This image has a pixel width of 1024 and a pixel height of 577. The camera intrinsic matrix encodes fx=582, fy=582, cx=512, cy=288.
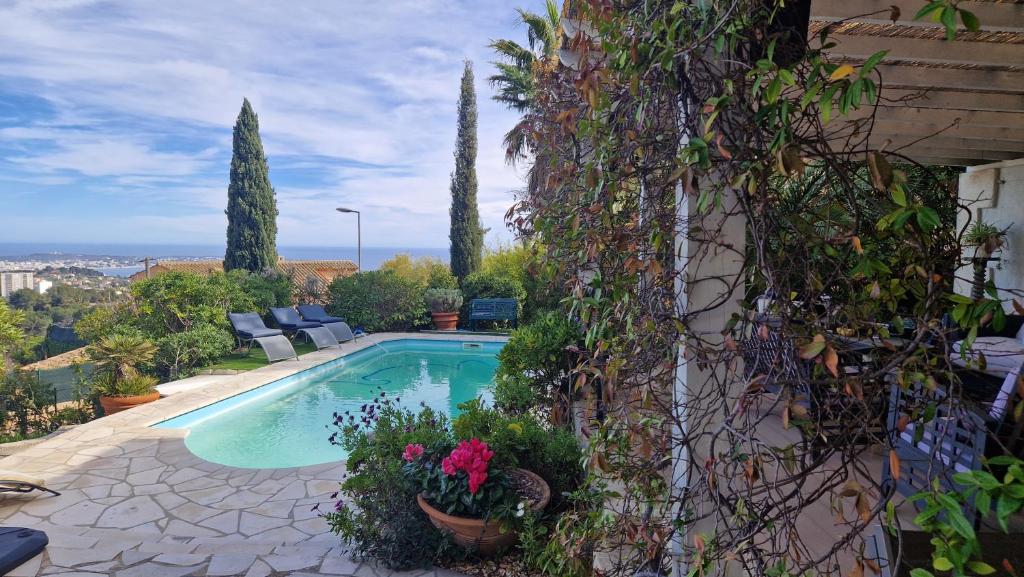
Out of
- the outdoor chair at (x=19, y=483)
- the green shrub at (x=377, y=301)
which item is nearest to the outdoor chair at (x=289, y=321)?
the green shrub at (x=377, y=301)

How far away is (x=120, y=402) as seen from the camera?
22.3ft

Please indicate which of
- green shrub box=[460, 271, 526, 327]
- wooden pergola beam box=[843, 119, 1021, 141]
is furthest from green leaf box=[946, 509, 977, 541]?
green shrub box=[460, 271, 526, 327]

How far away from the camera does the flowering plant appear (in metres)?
3.01

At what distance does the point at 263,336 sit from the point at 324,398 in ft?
6.81

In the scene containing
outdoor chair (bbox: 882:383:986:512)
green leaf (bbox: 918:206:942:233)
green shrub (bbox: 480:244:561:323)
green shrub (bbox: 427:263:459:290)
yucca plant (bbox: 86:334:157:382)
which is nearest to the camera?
green leaf (bbox: 918:206:942:233)

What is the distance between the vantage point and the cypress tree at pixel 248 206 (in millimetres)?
14078

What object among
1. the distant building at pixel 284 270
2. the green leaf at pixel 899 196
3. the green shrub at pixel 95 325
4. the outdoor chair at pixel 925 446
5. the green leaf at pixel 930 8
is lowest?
the green shrub at pixel 95 325

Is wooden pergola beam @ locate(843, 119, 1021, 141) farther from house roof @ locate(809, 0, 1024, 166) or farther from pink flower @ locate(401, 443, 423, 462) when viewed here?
pink flower @ locate(401, 443, 423, 462)

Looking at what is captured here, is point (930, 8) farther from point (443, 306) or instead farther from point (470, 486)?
point (443, 306)

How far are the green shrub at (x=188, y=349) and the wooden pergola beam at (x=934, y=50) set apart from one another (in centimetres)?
889

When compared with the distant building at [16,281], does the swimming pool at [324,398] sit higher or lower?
lower

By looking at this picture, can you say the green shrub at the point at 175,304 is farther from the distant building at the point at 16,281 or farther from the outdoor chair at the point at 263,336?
the distant building at the point at 16,281

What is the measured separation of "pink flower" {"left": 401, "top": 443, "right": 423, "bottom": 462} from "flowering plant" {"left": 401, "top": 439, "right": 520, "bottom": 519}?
0.13 m

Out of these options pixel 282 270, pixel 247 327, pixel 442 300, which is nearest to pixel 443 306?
pixel 442 300
